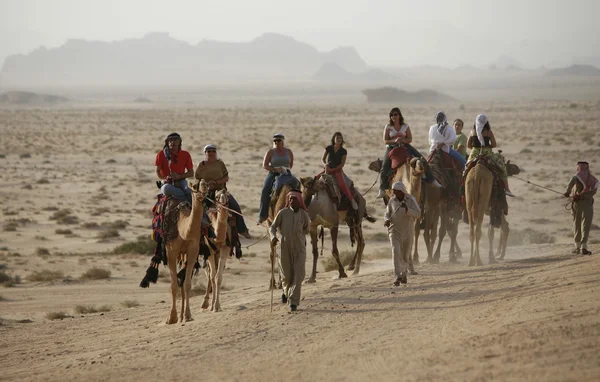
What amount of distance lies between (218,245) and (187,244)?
2.69 feet

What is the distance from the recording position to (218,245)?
13820mm

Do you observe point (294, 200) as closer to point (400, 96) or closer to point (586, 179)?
point (586, 179)

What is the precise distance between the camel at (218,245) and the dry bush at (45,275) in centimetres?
557

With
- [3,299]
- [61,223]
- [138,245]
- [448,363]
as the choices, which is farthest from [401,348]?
[61,223]

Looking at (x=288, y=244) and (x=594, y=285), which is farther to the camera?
(x=288, y=244)

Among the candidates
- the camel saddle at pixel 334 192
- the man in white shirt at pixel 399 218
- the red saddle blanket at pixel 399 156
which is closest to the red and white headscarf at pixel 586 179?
the red saddle blanket at pixel 399 156

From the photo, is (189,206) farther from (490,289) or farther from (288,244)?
(490,289)

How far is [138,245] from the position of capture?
2212cm

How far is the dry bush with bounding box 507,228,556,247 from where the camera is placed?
22.4 m

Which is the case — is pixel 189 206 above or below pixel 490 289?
above

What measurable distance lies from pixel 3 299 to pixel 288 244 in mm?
6478

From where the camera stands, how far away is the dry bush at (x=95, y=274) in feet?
61.6

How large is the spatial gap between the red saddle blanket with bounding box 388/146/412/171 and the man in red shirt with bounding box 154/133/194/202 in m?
4.23

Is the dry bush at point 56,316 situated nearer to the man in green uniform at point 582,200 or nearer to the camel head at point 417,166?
the camel head at point 417,166
